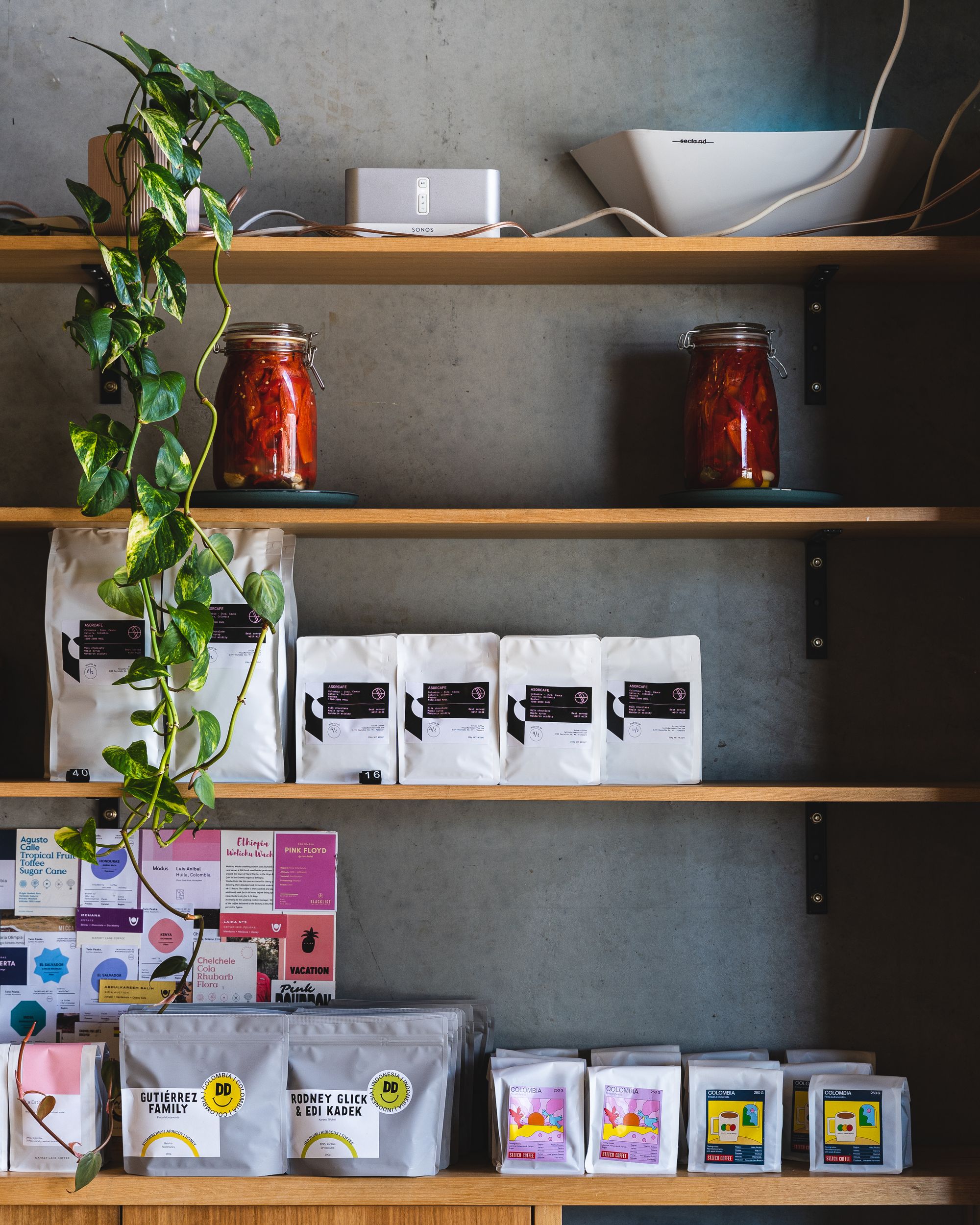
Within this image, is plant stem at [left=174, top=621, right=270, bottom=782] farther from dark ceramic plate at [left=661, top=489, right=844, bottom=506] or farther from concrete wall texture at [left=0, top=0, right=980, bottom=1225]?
dark ceramic plate at [left=661, top=489, right=844, bottom=506]

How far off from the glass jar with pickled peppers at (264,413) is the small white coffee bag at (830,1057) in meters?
1.25

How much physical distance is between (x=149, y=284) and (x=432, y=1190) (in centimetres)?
158

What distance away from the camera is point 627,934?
1794mm

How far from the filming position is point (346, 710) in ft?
5.39

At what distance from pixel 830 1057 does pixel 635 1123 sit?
0.38 metres

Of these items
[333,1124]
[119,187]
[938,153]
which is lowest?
[333,1124]

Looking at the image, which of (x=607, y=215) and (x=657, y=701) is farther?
(x=607, y=215)

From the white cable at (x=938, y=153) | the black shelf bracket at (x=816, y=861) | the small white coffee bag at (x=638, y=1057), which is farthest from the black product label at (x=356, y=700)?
the white cable at (x=938, y=153)

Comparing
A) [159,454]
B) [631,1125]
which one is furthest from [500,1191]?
[159,454]

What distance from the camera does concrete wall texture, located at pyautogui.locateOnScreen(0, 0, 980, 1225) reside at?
1.79 meters

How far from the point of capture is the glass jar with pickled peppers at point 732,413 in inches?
63.5

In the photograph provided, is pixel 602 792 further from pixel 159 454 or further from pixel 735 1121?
pixel 159 454

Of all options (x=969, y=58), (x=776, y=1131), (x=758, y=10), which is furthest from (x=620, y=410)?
(x=776, y=1131)

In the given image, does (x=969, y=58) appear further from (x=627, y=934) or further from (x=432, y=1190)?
(x=432, y=1190)
